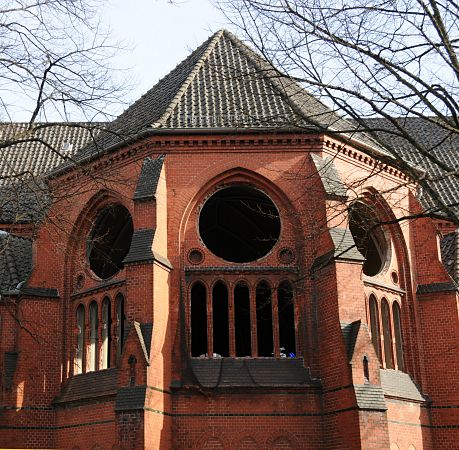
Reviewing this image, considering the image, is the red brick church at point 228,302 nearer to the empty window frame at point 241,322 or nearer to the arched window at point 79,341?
the arched window at point 79,341

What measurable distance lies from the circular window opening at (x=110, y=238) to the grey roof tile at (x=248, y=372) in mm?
4509

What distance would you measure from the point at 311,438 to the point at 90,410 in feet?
17.8

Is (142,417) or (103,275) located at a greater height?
(103,275)

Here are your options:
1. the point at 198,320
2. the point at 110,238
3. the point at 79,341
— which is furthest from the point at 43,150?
the point at 79,341

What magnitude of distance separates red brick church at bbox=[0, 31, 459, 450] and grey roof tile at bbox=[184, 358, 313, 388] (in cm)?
4

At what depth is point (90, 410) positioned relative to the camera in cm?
1941

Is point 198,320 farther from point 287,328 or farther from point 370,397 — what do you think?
point 370,397

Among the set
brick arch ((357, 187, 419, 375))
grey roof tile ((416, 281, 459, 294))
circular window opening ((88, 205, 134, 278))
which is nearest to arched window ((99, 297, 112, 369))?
circular window opening ((88, 205, 134, 278))

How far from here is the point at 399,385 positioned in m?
19.9

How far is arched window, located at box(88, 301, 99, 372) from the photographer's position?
20594 millimetres

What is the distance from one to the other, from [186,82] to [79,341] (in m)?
7.77

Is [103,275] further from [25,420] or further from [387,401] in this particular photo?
[387,401]

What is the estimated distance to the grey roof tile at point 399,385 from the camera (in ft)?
63.7

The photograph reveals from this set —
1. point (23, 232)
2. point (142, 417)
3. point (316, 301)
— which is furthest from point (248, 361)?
point (23, 232)
